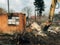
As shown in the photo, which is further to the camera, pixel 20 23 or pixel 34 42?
pixel 20 23

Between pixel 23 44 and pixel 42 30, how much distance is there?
632cm

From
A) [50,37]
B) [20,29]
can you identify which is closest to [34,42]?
[50,37]

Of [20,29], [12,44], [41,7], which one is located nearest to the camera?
[12,44]

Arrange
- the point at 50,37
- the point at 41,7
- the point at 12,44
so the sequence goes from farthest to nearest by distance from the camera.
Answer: the point at 41,7 < the point at 50,37 < the point at 12,44

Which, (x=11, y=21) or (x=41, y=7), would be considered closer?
(x=11, y=21)

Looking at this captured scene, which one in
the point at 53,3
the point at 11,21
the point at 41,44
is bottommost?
the point at 41,44

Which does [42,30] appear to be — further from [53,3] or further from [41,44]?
[41,44]

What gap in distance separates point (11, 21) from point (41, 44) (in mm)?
8062

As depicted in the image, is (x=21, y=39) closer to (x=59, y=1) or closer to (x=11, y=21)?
(x=59, y=1)

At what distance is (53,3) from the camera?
2264 cm

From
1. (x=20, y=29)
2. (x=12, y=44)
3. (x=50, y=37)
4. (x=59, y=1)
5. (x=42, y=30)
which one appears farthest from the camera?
(x=20, y=29)

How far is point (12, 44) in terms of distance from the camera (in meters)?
18.5

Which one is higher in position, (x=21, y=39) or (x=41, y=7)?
(x=41, y=7)

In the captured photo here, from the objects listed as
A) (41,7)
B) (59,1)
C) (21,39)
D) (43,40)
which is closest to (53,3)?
(59,1)
